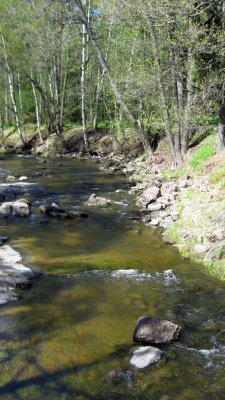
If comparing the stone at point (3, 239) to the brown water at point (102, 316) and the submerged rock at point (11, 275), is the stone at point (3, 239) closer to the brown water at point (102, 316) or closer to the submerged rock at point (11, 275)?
the brown water at point (102, 316)

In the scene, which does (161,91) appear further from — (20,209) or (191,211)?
(20,209)

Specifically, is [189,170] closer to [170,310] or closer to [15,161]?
[170,310]

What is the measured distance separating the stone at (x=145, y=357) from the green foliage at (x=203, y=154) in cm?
1124

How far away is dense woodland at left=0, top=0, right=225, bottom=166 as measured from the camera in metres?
14.0

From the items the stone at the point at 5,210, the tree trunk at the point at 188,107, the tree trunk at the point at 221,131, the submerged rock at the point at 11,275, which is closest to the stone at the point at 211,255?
the submerged rock at the point at 11,275

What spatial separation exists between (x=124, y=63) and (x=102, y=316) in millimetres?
22489

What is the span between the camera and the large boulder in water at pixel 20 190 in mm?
15464

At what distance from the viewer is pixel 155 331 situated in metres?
5.52

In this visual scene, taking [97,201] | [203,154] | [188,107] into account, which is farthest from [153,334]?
[203,154]

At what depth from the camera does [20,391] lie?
4551 millimetres

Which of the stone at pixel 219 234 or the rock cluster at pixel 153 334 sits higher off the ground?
the stone at pixel 219 234

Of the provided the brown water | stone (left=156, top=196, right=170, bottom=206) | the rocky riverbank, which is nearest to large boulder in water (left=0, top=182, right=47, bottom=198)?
the rocky riverbank

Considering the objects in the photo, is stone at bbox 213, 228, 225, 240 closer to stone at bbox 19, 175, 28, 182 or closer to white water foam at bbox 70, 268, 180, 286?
white water foam at bbox 70, 268, 180, 286

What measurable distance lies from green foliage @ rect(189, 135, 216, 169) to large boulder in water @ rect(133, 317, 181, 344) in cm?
1073
